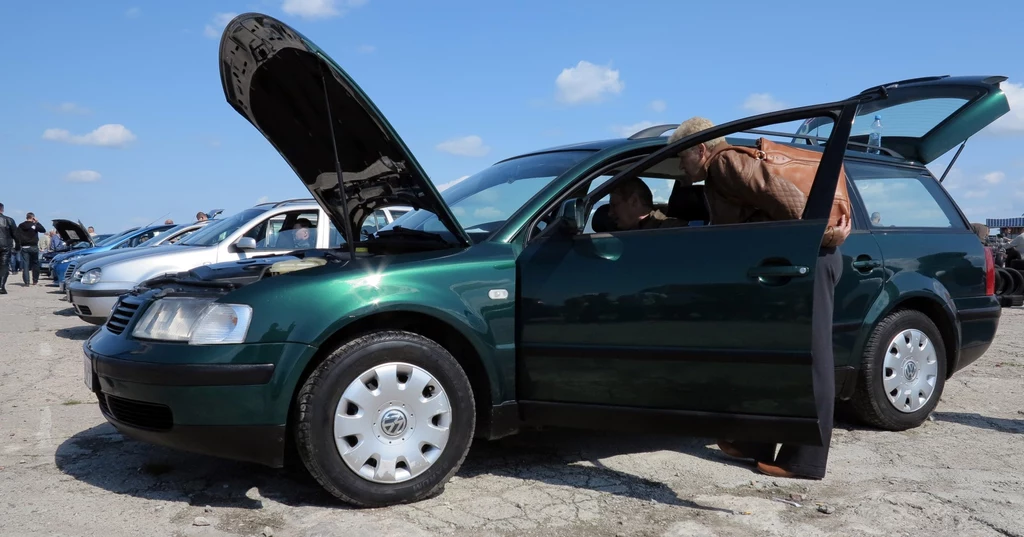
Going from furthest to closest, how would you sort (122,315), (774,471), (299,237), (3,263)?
(3,263) → (299,237) → (774,471) → (122,315)

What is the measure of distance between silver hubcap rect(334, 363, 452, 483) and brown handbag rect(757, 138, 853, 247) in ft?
5.80

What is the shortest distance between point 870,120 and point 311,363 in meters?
4.65

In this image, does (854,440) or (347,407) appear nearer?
(347,407)

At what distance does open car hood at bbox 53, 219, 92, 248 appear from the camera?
2023cm

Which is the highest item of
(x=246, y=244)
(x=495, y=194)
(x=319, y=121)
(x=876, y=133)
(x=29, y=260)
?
(x=876, y=133)

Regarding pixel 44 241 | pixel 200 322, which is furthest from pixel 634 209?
pixel 44 241

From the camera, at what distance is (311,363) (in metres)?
3.44

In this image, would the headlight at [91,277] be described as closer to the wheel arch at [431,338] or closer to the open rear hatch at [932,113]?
the wheel arch at [431,338]

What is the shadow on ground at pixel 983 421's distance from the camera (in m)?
5.13

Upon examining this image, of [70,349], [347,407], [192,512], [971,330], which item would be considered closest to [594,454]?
[347,407]

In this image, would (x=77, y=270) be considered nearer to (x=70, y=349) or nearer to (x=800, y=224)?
(x=70, y=349)

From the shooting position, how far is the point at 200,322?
334cm

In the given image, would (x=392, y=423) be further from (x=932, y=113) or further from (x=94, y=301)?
(x=94, y=301)

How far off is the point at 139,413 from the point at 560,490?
1.89 m
